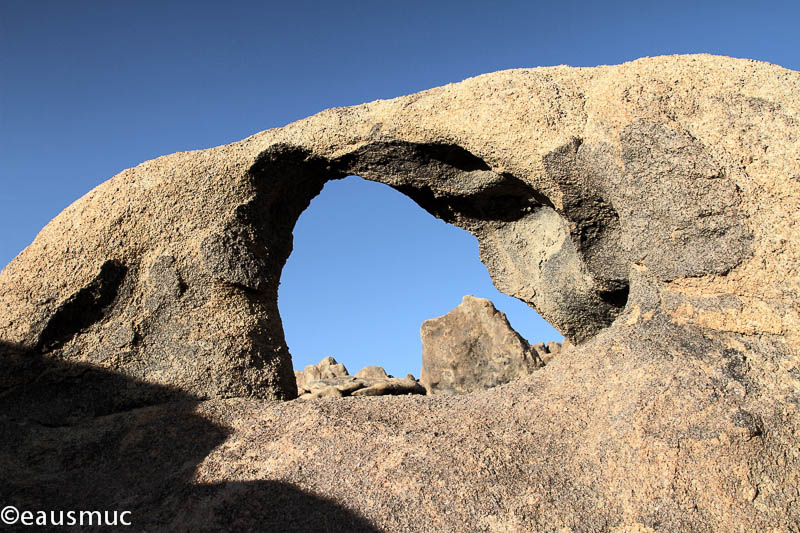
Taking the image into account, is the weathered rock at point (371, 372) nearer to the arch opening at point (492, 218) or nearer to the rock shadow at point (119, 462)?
the arch opening at point (492, 218)

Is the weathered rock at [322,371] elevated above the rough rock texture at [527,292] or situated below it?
above

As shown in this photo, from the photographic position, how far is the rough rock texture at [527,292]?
3328 millimetres

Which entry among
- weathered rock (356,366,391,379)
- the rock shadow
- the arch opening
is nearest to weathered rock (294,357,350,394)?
weathered rock (356,366,391,379)

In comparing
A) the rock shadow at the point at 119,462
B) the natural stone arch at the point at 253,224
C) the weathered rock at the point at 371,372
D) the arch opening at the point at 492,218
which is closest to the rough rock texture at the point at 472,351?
the weathered rock at the point at 371,372

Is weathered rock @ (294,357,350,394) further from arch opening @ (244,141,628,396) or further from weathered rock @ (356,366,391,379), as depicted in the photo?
arch opening @ (244,141,628,396)

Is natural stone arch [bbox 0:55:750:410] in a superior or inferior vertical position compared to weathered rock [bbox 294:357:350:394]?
inferior

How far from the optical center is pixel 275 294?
5.45 meters

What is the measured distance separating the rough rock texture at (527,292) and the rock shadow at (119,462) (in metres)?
0.02

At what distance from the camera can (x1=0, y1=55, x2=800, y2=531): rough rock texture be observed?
10.9ft

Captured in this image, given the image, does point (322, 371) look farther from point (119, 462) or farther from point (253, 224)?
point (119, 462)

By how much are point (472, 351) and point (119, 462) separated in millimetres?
6899

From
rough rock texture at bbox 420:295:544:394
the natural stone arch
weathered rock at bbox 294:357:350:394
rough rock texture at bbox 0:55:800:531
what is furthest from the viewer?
weathered rock at bbox 294:357:350:394

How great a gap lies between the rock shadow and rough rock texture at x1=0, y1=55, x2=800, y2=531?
2 cm

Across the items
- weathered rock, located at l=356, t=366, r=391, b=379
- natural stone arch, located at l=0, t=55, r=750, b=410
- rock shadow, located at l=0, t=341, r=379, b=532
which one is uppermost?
weathered rock, located at l=356, t=366, r=391, b=379
